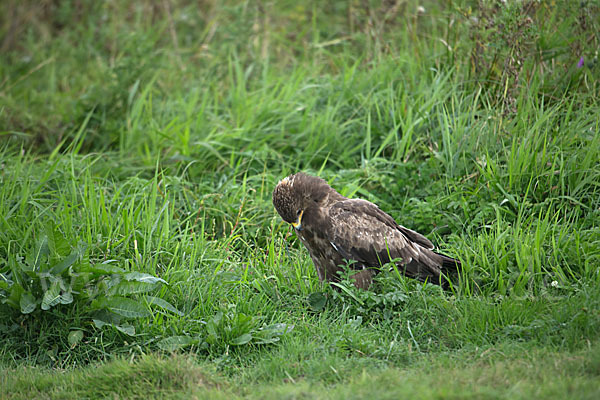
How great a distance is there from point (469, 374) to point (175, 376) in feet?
5.72

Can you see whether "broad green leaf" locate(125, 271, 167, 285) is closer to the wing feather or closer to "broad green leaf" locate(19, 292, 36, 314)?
"broad green leaf" locate(19, 292, 36, 314)

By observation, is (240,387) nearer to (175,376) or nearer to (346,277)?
(175,376)

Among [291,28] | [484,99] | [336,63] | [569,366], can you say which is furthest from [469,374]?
[291,28]

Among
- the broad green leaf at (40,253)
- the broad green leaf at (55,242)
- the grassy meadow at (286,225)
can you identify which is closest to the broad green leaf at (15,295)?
the grassy meadow at (286,225)

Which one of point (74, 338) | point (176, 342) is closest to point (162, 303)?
point (176, 342)

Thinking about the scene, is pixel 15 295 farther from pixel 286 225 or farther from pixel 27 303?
pixel 286 225

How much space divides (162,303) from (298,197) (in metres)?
1.29

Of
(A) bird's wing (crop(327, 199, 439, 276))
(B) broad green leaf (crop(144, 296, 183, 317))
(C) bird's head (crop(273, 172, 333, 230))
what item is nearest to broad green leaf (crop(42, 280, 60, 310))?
(B) broad green leaf (crop(144, 296, 183, 317))

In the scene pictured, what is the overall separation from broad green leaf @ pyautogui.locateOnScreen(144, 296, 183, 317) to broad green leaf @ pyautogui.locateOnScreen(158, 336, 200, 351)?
24cm

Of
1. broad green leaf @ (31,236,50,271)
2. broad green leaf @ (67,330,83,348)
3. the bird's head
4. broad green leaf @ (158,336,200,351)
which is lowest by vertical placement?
broad green leaf @ (67,330,83,348)

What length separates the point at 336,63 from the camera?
791 cm

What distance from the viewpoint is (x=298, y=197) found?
4754mm

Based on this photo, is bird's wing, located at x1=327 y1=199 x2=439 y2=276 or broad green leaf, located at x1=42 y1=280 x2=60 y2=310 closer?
broad green leaf, located at x1=42 y1=280 x2=60 y2=310

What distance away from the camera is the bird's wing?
477 centimetres
